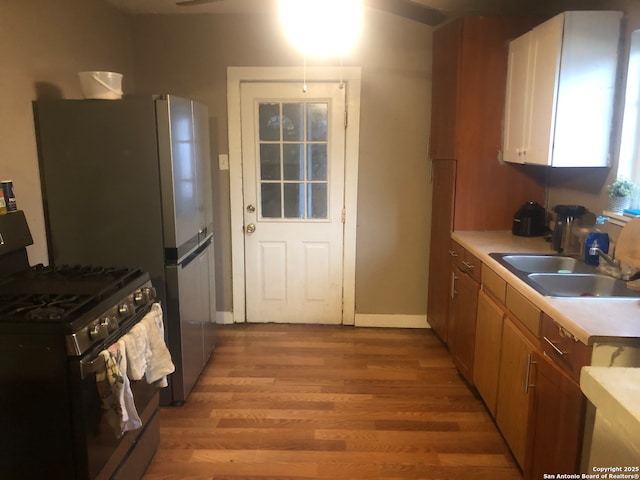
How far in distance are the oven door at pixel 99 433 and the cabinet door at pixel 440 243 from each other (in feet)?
6.78

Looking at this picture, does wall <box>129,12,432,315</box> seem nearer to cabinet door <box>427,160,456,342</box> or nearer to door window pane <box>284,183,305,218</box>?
cabinet door <box>427,160,456,342</box>

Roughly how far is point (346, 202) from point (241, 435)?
1934 millimetres

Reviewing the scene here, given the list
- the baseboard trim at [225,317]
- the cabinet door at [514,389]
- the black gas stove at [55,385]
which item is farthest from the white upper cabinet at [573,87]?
the baseboard trim at [225,317]

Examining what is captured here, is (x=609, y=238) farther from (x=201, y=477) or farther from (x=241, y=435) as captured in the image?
(x=201, y=477)

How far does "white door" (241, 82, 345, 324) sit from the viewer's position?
372 cm

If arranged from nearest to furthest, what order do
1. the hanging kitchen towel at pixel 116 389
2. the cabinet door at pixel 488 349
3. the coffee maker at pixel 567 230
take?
the hanging kitchen towel at pixel 116 389 → the cabinet door at pixel 488 349 → the coffee maker at pixel 567 230

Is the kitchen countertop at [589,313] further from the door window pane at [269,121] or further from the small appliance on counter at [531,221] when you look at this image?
the door window pane at [269,121]

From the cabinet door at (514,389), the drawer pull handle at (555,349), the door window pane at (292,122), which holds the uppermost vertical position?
the door window pane at (292,122)

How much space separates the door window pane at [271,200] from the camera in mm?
3848

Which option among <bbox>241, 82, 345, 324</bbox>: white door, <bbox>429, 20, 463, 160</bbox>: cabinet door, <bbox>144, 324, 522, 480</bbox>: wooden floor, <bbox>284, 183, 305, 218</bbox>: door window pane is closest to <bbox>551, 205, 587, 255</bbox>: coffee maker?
<bbox>429, 20, 463, 160</bbox>: cabinet door

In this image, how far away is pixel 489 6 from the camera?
3.38 metres

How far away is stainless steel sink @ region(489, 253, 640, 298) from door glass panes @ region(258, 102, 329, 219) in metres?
1.64

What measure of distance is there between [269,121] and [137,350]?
2307 mm

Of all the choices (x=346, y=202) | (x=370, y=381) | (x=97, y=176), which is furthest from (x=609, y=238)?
(x=97, y=176)
